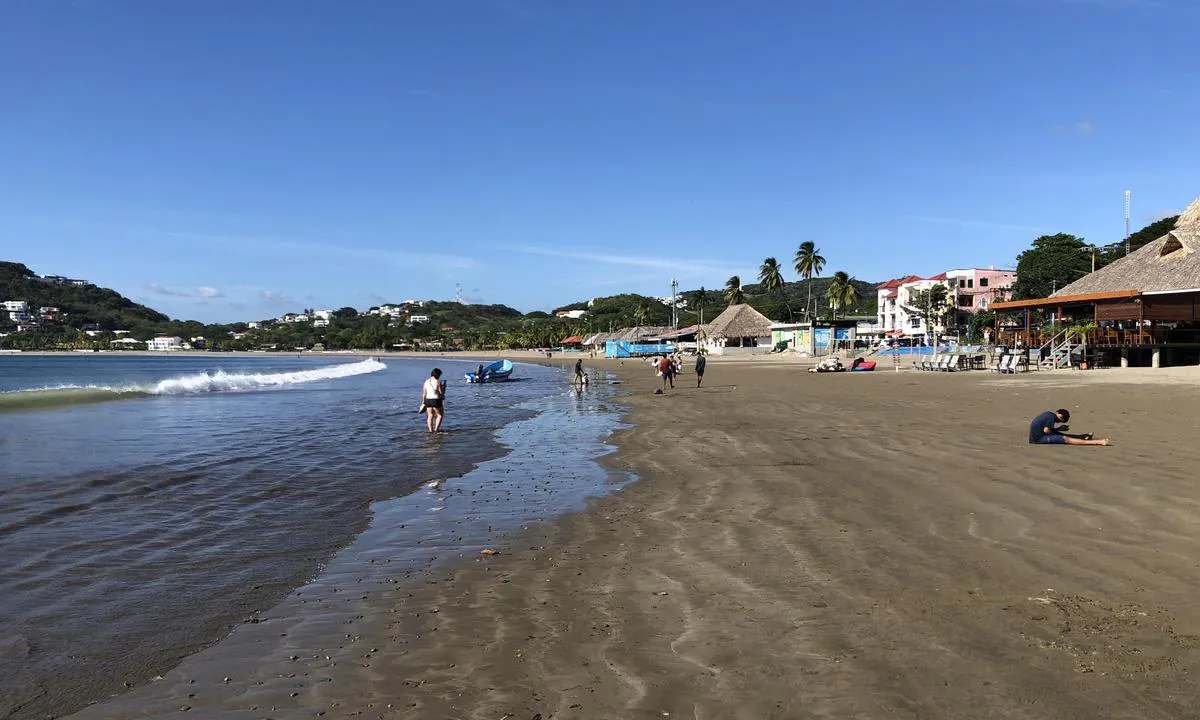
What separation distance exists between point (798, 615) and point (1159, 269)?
41521 mm

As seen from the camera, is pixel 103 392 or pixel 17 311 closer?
pixel 103 392

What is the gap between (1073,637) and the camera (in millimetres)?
4082

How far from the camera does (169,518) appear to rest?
26.3ft

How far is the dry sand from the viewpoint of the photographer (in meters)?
3.50

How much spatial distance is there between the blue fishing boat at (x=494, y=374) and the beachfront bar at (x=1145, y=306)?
28.5 m

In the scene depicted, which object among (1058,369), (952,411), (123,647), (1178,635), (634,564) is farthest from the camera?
(1058,369)

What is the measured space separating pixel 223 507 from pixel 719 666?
6.93 metres


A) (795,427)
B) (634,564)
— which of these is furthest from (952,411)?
(634,564)

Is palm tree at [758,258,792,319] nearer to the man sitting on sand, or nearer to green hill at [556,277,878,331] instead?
green hill at [556,277,878,331]

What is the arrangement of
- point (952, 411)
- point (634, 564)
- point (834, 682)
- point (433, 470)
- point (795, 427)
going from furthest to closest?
point (952, 411) < point (795, 427) < point (433, 470) < point (634, 564) < point (834, 682)

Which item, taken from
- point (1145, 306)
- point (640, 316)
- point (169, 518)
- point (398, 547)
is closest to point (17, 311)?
point (640, 316)

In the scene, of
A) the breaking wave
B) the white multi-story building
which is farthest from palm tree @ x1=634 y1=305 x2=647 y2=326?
the white multi-story building

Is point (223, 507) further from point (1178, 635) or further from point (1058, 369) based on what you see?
point (1058, 369)

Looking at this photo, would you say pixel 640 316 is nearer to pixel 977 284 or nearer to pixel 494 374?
pixel 977 284
